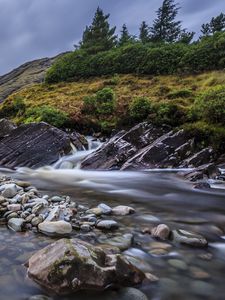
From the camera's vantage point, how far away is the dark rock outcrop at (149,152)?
501 inches

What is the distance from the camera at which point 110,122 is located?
19.3 meters

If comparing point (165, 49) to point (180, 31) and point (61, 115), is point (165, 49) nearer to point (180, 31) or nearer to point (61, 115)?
point (180, 31)

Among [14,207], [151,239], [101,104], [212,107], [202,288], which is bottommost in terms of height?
[202,288]

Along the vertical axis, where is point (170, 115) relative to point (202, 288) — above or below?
above

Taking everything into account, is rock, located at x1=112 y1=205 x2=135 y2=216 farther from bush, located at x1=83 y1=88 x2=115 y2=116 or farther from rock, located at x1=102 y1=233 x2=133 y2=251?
bush, located at x1=83 y1=88 x2=115 y2=116

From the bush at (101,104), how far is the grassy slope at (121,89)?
0.49 m

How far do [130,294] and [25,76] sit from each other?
7004 cm

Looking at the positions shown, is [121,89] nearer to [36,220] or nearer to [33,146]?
[33,146]

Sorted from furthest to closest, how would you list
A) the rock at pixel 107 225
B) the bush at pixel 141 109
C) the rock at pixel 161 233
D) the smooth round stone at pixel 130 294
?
the bush at pixel 141 109 → the rock at pixel 107 225 → the rock at pixel 161 233 → the smooth round stone at pixel 130 294

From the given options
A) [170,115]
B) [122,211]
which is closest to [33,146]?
[170,115]

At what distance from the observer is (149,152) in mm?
13117

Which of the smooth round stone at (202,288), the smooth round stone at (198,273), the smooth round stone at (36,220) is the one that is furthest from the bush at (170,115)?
the smooth round stone at (202,288)

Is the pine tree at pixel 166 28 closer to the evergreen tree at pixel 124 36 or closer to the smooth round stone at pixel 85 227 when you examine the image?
the evergreen tree at pixel 124 36

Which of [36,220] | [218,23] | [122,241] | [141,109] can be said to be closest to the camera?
[122,241]
